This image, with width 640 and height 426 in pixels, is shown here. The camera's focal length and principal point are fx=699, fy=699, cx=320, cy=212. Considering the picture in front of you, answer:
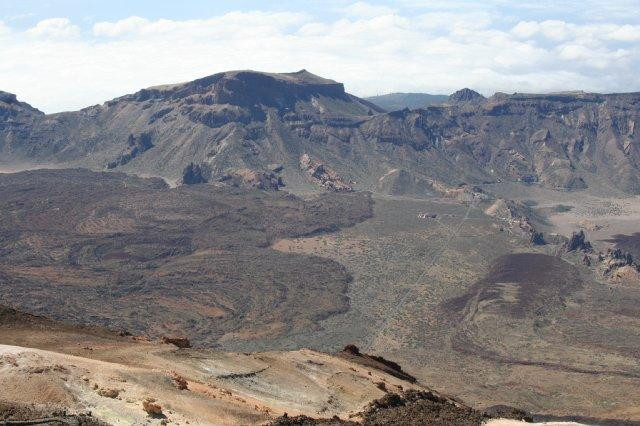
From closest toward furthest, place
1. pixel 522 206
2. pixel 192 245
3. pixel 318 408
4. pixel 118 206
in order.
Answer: pixel 318 408, pixel 192 245, pixel 118 206, pixel 522 206

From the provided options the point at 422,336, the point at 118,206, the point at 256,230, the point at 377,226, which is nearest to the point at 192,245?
the point at 256,230

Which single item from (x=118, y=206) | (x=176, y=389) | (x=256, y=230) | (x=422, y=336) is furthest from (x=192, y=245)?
(x=176, y=389)

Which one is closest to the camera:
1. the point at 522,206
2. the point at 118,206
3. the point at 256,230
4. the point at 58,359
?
the point at 58,359

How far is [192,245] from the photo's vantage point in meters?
138

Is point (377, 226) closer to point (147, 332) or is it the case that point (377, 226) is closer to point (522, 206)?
point (522, 206)

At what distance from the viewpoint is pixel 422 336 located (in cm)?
9131

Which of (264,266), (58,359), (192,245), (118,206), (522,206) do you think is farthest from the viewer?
(522,206)

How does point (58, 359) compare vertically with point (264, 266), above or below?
→ above

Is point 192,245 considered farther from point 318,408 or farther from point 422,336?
point 318,408

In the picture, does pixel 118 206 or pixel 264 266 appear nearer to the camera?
pixel 264 266

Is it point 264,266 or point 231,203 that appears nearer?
point 264,266

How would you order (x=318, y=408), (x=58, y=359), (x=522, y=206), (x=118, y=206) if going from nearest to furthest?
(x=58, y=359) < (x=318, y=408) < (x=118, y=206) < (x=522, y=206)

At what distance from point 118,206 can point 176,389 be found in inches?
5267

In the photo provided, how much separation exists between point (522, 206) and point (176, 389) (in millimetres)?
163772
